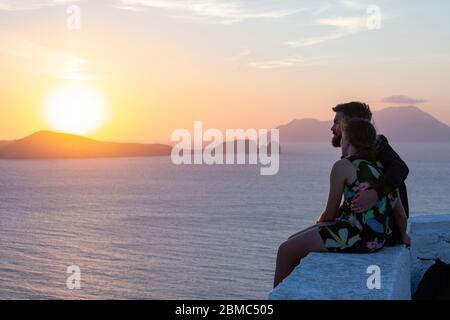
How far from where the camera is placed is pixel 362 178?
4.59 metres

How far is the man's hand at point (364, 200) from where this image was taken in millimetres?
4492

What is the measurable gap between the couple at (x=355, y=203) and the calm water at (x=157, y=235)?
131ft

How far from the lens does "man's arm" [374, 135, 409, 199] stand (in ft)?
15.1

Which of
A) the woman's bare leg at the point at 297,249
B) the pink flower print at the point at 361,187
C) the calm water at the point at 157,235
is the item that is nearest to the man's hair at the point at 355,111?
the pink flower print at the point at 361,187

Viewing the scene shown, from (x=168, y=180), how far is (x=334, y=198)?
508ft

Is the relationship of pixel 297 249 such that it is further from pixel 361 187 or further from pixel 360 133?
pixel 360 133

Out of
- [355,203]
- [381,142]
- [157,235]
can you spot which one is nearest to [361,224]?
[355,203]

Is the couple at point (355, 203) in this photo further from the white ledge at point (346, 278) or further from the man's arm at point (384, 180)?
the white ledge at point (346, 278)

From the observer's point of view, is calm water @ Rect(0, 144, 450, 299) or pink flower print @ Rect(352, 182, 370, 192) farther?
calm water @ Rect(0, 144, 450, 299)

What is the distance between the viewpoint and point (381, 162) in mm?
4863

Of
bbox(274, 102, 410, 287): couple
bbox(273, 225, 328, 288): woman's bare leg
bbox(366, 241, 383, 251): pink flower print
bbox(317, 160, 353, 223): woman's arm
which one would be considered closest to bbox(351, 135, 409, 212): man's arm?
bbox(274, 102, 410, 287): couple

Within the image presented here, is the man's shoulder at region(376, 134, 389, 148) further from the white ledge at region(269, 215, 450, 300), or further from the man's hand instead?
the white ledge at region(269, 215, 450, 300)

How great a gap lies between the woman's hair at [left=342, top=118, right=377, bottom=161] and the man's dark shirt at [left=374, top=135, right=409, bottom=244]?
0.78ft
